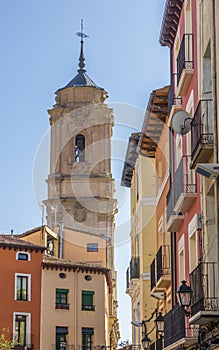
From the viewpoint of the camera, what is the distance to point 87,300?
5409 cm

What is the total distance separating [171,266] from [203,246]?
6248 millimetres

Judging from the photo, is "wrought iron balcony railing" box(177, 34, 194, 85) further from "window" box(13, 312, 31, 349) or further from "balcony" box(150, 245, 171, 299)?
"window" box(13, 312, 31, 349)

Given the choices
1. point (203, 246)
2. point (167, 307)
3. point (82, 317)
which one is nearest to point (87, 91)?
point (82, 317)

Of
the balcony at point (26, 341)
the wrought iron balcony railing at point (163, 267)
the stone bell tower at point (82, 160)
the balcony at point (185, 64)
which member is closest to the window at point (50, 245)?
the stone bell tower at point (82, 160)

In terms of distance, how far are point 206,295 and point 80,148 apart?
56364 millimetres

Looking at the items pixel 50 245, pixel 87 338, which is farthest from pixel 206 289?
pixel 50 245

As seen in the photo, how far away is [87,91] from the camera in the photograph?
235ft

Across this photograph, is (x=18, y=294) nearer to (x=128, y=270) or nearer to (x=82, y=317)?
(x=82, y=317)

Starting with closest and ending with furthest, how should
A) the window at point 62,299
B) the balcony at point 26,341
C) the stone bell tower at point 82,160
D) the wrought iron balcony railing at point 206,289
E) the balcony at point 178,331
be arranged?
the wrought iron balcony railing at point 206,289 → the balcony at point 178,331 → the balcony at point 26,341 → the window at point 62,299 → the stone bell tower at point 82,160

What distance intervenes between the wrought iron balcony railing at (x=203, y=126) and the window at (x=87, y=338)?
3826 centimetres

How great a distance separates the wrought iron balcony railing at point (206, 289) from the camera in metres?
14.7

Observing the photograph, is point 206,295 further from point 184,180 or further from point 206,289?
point 184,180

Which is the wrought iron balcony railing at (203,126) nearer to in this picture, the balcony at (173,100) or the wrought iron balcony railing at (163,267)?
the balcony at (173,100)

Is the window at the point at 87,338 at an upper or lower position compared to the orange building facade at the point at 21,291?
lower
